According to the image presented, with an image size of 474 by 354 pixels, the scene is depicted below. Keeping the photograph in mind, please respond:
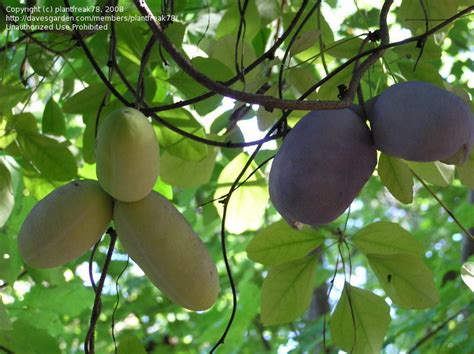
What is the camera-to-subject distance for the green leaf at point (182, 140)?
1275 mm

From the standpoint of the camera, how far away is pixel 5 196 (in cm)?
130

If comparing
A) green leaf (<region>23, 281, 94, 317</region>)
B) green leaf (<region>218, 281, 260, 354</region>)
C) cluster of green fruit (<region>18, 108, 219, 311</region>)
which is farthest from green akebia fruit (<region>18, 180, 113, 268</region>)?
green leaf (<region>218, 281, 260, 354</region>)

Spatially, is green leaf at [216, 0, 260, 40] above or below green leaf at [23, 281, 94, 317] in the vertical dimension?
above

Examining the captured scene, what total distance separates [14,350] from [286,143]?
0.78 m

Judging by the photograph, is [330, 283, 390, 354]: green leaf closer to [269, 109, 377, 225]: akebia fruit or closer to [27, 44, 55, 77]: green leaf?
[269, 109, 377, 225]: akebia fruit

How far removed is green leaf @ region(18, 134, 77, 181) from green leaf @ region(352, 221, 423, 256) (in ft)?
1.74

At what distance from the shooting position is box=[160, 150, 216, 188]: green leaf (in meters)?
1.38

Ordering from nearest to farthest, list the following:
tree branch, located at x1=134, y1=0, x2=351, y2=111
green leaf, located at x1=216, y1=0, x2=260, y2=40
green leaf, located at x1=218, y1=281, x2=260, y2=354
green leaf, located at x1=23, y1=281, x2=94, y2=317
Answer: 1. tree branch, located at x1=134, y1=0, x2=351, y2=111
2. green leaf, located at x1=216, y1=0, x2=260, y2=40
3. green leaf, located at x1=23, y1=281, x2=94, y2=317
4. green leaf, located at x1=218, y1=281, x2=260, y2=354

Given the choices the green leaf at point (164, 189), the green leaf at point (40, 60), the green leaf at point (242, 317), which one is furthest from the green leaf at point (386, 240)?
the green leaf at point (242, 317)

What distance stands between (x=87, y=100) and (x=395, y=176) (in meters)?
0.55

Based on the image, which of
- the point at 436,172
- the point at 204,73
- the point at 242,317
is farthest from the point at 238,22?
the point at 242,317

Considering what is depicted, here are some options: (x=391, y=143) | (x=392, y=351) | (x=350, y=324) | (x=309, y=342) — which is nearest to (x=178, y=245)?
(x=391, y=143)

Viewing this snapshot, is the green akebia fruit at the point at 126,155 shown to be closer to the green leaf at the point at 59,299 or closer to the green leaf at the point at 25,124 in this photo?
the green leaf at the point at 25,124

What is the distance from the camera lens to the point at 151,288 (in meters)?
2.88
